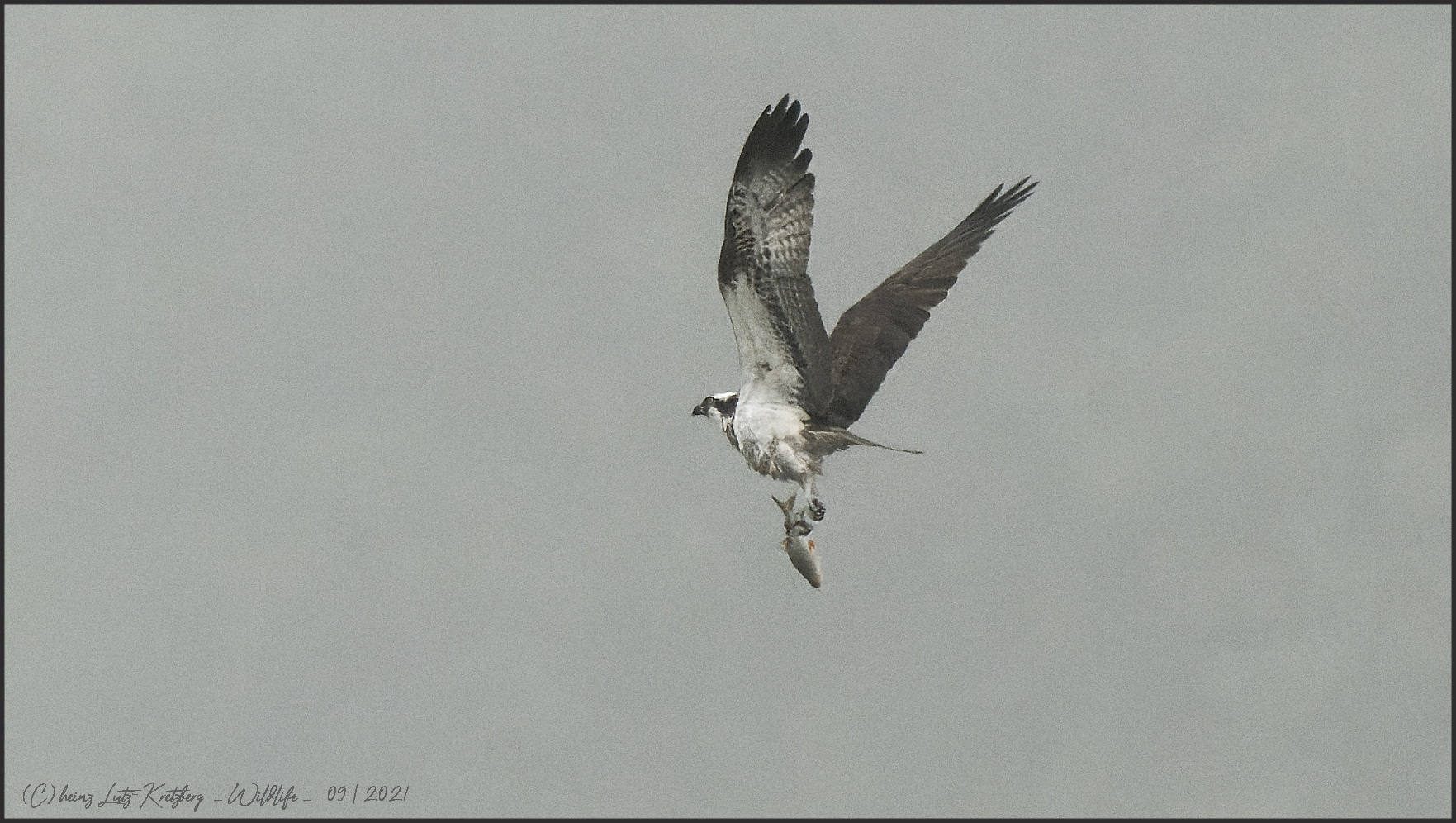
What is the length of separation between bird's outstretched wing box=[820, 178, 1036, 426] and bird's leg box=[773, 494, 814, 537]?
1257 millimetres

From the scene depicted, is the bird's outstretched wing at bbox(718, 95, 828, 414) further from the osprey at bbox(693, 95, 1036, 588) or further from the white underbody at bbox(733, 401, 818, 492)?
the white underbody at bbox(733, 401, 818, 492)

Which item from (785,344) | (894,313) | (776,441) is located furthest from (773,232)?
(894,313)

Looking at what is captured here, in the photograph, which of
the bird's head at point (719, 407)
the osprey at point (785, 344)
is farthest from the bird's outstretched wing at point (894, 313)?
the bird's head at point (719, 407)

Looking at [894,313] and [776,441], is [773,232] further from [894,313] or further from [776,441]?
[894,313]

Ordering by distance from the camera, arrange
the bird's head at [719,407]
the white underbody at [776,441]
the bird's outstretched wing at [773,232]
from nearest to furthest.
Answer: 1. the bird's outstretched wing at [773,232]
2. the white underbody at [776,441]
3. the bird's head at [719,407]

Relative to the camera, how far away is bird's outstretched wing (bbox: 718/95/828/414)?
19047 mm

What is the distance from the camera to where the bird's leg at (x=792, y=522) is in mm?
19188

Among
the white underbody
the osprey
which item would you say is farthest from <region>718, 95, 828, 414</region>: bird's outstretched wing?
the white underbody

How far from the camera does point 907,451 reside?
18.7 m

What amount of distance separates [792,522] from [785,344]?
1798 millimetres

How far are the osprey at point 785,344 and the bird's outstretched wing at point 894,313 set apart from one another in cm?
2

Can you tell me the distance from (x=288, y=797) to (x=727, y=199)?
13330mm

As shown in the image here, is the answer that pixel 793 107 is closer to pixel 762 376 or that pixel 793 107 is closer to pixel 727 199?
pixel 727 199

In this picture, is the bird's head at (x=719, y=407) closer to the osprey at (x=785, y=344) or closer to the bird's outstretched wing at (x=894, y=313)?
the osprey at (x=785, y=344)
